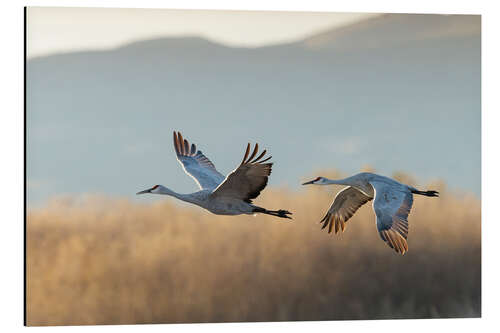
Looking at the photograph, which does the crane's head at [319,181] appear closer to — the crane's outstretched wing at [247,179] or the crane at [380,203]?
the crane at [380,203]

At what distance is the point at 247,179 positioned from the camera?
7.05 m

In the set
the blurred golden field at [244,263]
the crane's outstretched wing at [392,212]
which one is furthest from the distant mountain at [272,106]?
the crane's outstretched wing at [392,212]

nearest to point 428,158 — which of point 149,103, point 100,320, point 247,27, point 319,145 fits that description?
point 319,145

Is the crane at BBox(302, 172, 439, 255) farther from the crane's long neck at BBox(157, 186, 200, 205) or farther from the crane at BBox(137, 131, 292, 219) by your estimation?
the crane's long neck at BBox(157, 186, 200, 205)

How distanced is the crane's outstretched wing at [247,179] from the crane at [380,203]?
0.87 metres

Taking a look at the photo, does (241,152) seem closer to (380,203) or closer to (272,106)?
(272,106)

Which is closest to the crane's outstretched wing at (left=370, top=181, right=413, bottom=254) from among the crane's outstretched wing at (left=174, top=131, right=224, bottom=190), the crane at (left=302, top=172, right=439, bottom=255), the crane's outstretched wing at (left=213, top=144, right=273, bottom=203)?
the crane at (left=302, top=172, right=439, bottom=255)

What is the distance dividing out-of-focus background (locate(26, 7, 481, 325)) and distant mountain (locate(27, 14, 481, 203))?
1 cm

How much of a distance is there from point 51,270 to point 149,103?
1.76 m

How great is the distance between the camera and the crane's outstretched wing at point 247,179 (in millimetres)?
6891

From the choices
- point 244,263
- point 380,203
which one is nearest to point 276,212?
point 244,263

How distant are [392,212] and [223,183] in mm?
1469

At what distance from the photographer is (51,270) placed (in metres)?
7.74

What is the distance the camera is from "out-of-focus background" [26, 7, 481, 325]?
7777 millimetres
